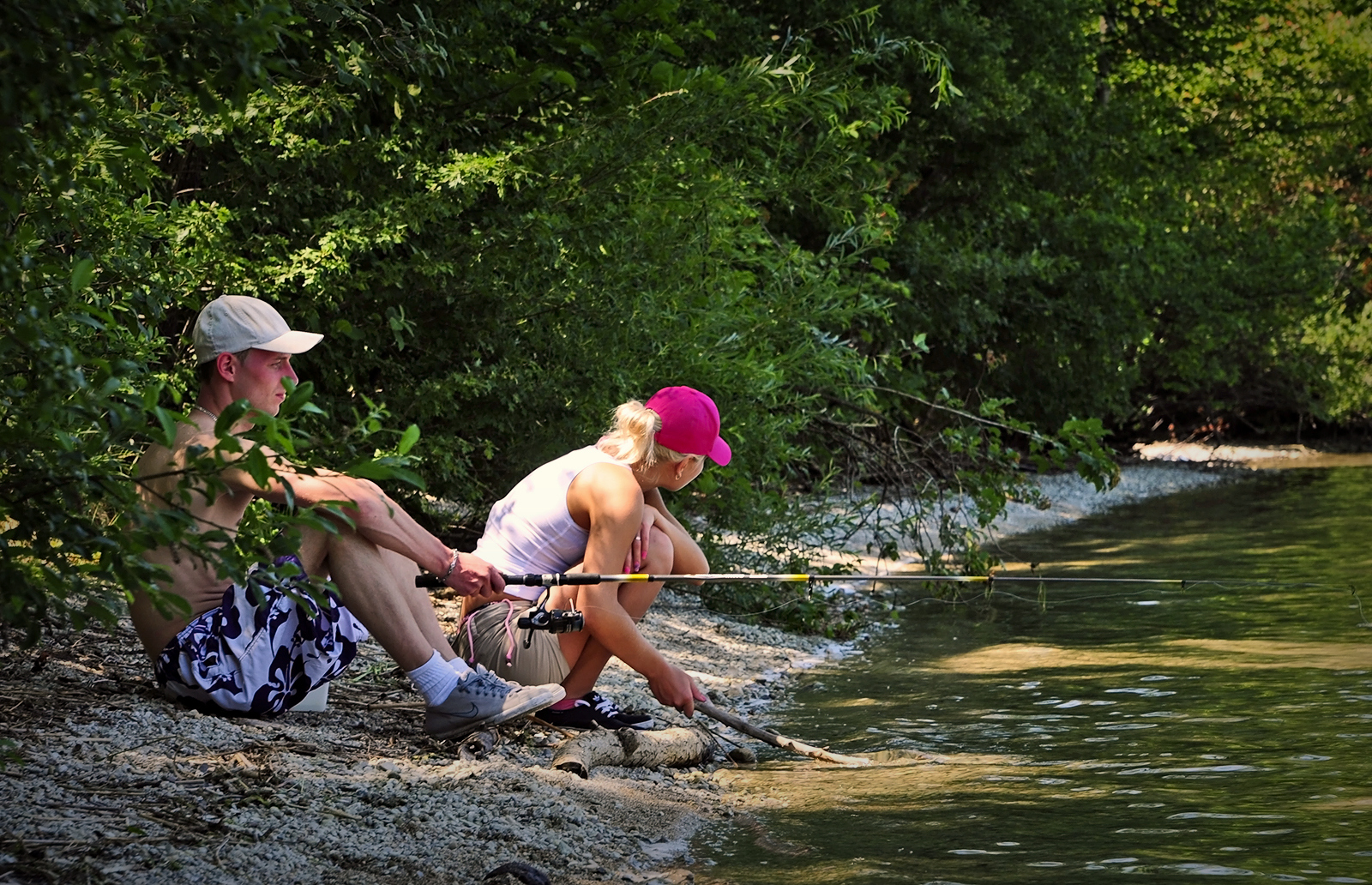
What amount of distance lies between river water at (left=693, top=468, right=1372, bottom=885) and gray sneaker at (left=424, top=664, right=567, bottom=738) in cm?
73

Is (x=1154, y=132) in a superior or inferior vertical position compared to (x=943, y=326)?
superior

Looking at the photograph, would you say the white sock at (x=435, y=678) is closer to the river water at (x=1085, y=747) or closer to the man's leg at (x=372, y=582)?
the man's leg at (x=372, y=582)

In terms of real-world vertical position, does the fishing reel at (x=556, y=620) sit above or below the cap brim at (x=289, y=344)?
below

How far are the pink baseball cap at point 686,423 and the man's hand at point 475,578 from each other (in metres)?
0.82

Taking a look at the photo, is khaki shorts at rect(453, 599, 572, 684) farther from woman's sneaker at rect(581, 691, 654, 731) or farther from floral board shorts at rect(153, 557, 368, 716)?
floral board shorts at rect(153, 557, 368, 716)

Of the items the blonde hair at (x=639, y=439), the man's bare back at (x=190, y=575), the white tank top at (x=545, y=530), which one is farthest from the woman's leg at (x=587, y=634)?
the man's bare back at (x=190, y=575)

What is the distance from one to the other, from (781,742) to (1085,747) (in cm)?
110

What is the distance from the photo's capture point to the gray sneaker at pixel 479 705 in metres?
4.94

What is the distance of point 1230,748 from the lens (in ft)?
18.3

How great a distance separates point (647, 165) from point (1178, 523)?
9.70 m

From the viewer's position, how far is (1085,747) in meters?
5.71

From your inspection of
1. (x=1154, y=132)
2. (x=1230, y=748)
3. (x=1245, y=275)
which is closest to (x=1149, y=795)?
(x=1230, y=748)

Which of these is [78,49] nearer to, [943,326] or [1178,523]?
[1178,523]

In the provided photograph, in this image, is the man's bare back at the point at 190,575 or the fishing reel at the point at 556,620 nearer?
the man's bare back at the point at 190,575
